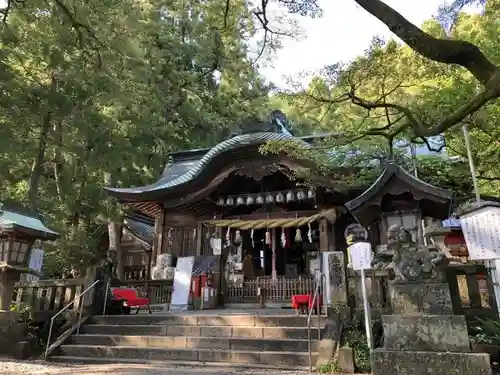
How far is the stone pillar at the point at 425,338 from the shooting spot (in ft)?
16.6

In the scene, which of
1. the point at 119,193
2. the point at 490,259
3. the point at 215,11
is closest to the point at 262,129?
the point at 215,11

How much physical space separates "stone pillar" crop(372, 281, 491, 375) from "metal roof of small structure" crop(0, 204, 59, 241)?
738 cm

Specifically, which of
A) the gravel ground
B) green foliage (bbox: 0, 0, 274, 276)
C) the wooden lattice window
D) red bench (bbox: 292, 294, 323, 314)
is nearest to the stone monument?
the gravel ground

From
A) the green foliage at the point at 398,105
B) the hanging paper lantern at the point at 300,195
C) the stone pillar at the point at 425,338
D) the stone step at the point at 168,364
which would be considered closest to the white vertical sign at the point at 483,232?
the stone pillar at the point at 425,338

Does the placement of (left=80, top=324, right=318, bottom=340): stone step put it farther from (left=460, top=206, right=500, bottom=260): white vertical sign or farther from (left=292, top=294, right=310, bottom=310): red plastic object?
(left=460, top=206, right=500, bottom=260): white vertical sign

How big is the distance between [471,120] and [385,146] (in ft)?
8.21

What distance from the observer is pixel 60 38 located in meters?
12.1

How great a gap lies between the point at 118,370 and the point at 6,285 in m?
3.73

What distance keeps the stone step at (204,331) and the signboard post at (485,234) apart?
10.6 feet

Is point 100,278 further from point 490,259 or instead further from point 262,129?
point 490,259

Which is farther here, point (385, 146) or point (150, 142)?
point (150, 142)

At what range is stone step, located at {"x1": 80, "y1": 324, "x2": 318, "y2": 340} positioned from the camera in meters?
7.66

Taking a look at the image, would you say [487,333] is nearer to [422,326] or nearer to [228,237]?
[422,326]

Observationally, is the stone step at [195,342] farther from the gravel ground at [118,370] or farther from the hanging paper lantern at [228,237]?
the hanging paper lantern at [228,237]
